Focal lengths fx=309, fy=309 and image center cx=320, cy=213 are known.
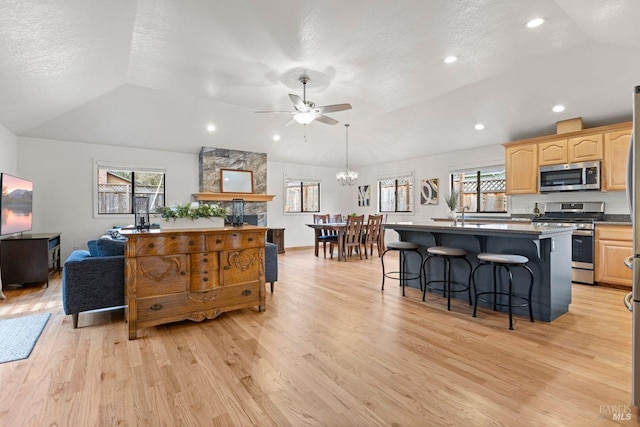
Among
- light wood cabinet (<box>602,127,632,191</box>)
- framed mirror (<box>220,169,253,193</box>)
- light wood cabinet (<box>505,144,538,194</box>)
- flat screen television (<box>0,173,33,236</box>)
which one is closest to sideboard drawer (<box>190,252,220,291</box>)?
flat screen television (<box>0,173,33,236</box>)

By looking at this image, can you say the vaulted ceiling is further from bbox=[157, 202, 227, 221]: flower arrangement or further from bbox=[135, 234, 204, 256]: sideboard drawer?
bbox=[135, 234, 204, 256]: sideboard drawer

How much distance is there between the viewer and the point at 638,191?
1.59m

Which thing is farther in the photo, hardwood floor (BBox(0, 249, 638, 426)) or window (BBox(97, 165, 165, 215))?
window (BBox(97, 165, 165, 215))

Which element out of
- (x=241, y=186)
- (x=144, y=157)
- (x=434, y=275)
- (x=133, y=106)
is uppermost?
(x=133, y=106)

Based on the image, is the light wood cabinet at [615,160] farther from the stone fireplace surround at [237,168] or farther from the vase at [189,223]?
the stone fireplace surround at [237,168]

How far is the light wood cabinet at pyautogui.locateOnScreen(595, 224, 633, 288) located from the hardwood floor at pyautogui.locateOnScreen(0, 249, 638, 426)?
4.38ft

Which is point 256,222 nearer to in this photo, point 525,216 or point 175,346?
point 175,346

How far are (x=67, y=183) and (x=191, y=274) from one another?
4776 millimetres

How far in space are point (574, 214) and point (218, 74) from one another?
5853 millimetres

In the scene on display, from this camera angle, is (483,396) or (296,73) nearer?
(483,396)

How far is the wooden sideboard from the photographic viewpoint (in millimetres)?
2729

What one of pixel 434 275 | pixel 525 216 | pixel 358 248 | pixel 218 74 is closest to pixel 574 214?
pixel 525 216

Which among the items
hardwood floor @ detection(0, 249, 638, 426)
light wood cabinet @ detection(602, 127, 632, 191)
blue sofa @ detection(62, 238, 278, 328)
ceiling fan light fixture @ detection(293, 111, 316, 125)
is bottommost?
hardwood floor @ detection(0, 249, 638, 426)

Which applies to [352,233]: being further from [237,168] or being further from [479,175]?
[237,168]
